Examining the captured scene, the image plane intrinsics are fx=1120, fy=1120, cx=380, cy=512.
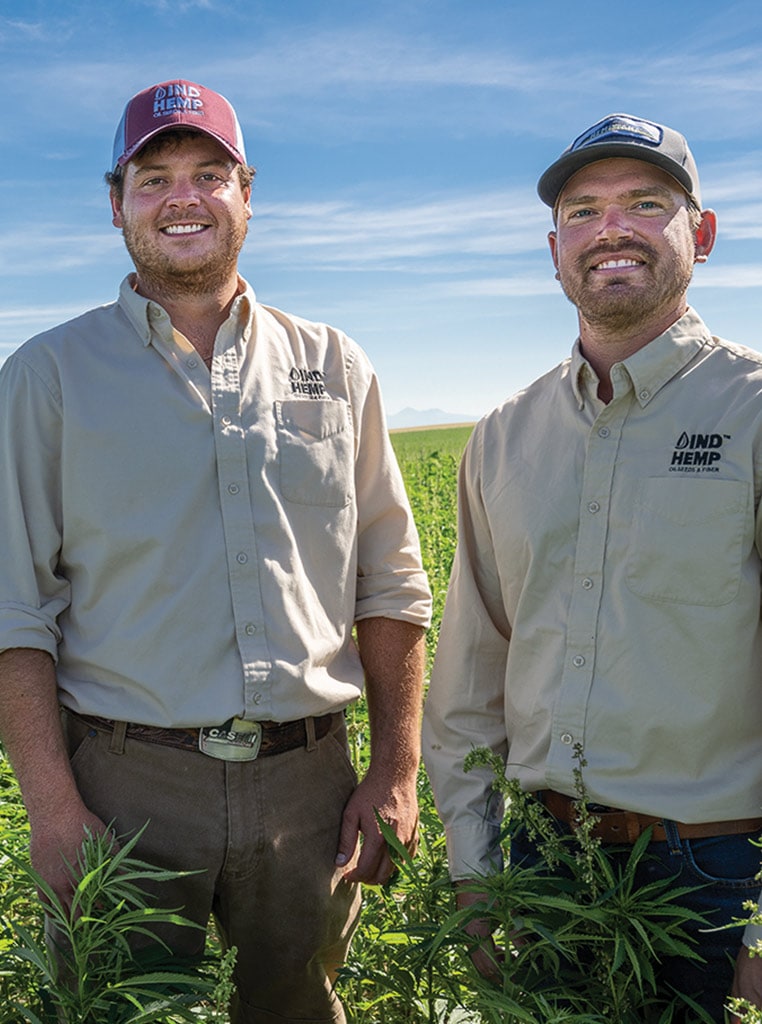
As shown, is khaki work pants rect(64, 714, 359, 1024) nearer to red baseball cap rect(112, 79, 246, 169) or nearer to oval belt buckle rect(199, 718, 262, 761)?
oval belt buckle rect(199, 718, 262, 761)

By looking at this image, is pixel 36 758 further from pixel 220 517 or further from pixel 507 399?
pixel 507 399

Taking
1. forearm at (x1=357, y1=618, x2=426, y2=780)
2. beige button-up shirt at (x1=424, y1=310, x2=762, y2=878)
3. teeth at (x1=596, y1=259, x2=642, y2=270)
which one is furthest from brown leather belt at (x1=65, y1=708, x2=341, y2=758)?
teeth at (x1=596, y1=259, x2=642, y2=270)

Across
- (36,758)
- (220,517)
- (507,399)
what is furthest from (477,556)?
(36,758)

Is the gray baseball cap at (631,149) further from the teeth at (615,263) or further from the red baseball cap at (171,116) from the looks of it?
the red baseball cap at (171,116)

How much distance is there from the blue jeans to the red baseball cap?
2.28m

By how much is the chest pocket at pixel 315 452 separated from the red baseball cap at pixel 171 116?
79 cm

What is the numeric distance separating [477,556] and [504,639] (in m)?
0.25

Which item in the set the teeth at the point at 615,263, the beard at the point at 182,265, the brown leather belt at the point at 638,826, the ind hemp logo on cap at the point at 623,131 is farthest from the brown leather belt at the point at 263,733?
the ind hemp logo on cap at the point at 623,131

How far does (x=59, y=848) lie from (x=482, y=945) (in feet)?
3.69

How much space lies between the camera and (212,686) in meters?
3.02

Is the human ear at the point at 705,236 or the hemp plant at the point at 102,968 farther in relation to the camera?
the human ear at the point at 705,236

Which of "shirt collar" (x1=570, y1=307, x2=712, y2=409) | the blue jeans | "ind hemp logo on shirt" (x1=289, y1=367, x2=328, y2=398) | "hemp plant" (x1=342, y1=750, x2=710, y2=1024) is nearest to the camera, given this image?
"hemp plant" (x1=342, y1=750, x2=710, y2=1024)

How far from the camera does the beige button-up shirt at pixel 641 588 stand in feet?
8.64

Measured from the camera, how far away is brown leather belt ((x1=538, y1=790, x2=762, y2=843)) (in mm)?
2645
